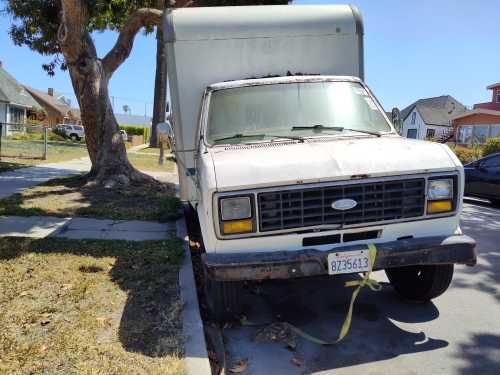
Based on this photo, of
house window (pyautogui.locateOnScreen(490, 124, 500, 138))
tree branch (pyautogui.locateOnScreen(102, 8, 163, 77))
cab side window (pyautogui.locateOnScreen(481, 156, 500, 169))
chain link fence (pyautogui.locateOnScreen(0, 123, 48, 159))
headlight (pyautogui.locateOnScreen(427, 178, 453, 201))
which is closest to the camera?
headlight (pyautogui.locateOnScreen(427, 178, 453, 201))

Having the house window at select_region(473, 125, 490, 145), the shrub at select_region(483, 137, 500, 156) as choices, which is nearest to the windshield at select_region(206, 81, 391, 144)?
the shrub at select_region(483, 137, 500, 156)

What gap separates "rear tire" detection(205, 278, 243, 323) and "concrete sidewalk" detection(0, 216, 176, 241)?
281 cm

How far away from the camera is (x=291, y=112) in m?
4.97

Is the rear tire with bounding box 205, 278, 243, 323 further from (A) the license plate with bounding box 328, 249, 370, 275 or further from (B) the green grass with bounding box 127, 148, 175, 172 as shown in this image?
(B) the green grass with bounding box 127, 148, 175, 172

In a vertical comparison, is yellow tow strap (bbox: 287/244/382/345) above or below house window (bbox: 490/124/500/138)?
below

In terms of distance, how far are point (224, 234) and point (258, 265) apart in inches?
14.2

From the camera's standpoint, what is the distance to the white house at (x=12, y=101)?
130ft

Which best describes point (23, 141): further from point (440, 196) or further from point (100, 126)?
point (440, 196)

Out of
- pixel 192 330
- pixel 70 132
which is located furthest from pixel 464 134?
pixel 192 330

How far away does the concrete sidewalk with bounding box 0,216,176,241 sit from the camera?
662 cm

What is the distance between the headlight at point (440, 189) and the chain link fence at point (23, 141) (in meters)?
16.8

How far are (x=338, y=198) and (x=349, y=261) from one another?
504 millimetres

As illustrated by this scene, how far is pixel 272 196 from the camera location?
376cm

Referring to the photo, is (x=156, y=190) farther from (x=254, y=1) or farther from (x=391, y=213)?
(x=391, y=213)
